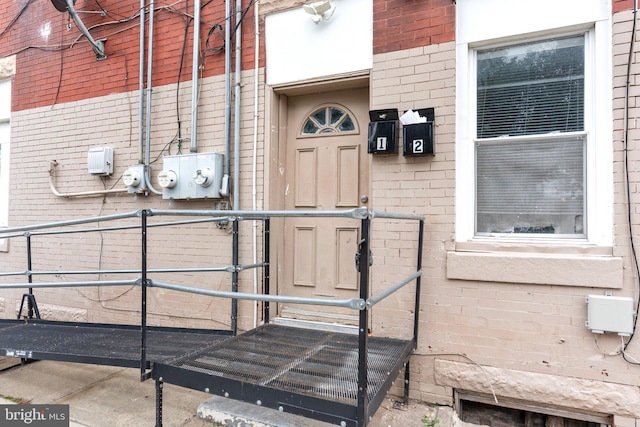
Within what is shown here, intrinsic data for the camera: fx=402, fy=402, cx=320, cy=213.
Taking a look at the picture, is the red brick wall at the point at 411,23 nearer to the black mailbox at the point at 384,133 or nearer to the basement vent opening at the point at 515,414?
the black mailbox at the point at 384,133

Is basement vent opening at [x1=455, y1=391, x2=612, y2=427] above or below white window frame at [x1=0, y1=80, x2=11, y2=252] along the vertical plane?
below

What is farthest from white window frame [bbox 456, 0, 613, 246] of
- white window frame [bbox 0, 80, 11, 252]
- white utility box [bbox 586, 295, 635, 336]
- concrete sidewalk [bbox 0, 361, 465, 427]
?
white window frame [bbox 0, 80, 11, 252]

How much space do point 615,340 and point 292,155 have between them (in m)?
3.03

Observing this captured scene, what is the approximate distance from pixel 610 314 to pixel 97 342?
12.7 ft

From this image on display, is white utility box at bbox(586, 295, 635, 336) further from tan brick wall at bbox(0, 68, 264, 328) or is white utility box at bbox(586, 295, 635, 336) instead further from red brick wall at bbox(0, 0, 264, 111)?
red brick wall at bbox(0, 0, 264, 111)

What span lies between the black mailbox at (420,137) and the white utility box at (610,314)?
5.08 feet

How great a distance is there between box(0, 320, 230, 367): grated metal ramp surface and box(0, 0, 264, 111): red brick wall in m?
2.62

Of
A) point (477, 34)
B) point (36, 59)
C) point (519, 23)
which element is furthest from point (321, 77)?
point (36, 59)

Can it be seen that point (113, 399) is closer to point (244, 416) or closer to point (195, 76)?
point (244, 416)

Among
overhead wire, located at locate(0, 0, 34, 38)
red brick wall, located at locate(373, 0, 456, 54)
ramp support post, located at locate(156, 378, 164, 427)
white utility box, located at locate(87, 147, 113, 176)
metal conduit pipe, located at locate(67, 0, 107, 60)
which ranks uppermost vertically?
overhead wire, located at locate(0, 0, 34, 38)

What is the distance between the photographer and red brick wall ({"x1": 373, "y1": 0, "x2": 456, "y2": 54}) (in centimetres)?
325

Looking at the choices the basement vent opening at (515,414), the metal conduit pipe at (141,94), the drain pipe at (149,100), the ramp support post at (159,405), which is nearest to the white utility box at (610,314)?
the basement vent opening at (515,414)

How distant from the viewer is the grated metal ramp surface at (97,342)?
9.64ft

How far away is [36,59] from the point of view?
532 centimetres
